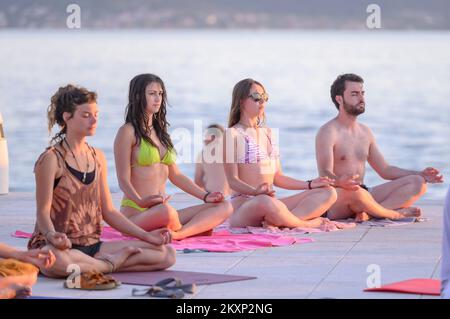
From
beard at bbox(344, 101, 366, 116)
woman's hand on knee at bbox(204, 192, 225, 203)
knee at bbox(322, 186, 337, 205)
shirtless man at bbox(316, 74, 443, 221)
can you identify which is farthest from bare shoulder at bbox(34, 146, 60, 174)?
beard at bbox(344, 101, 366, 116)

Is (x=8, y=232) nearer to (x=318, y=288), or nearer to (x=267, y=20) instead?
(x=318, y=288)

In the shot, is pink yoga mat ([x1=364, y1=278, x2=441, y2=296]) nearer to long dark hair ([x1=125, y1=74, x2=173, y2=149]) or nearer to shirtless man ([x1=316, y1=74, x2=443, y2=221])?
long dark hair ([x1=125, y1=74, x2=173, y2=149])

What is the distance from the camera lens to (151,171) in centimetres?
1043

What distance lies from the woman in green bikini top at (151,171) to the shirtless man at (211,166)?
3.45ft

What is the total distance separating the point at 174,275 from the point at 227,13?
326 feet

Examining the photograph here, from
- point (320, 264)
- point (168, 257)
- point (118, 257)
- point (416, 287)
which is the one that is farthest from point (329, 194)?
point (416, 287)

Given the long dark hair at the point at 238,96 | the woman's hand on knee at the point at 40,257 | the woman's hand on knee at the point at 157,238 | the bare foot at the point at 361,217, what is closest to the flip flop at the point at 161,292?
the woman's hand on knee at the point at 40,257

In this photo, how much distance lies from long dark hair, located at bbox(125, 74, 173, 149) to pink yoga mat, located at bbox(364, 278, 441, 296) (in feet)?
8.99

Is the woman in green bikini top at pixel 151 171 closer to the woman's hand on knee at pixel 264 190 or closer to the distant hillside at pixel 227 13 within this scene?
the woman's hand on knee at pixel 264 190

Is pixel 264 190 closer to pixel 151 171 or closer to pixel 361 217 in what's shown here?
pixel 151 171

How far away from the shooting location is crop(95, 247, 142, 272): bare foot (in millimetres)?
8766

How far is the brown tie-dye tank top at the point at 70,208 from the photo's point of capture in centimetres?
869

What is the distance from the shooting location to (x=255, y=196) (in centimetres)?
1091
